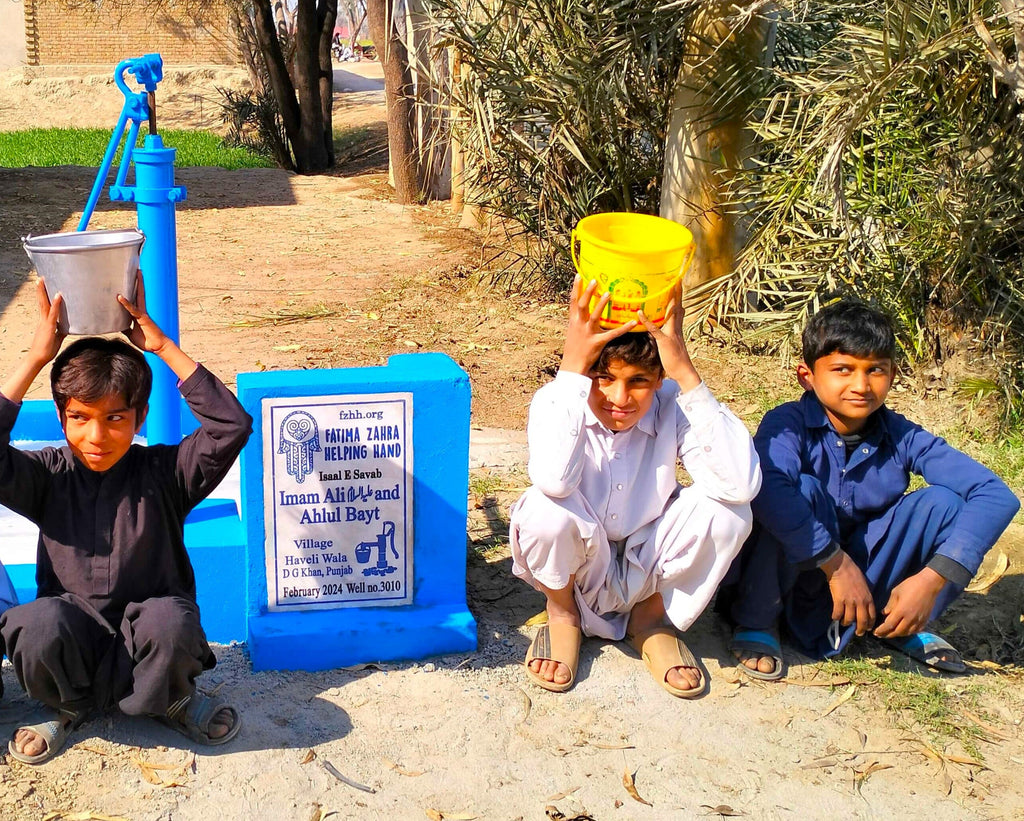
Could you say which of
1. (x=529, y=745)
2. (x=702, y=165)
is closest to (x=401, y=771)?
(x=529, y=745)

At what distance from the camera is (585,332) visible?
2607 mm

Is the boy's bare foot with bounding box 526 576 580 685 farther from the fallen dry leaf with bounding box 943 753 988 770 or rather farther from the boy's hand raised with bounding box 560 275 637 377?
the fallen dry leaf with bounding box 943 753 988 770

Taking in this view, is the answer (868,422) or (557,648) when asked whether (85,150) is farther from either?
(868,422)

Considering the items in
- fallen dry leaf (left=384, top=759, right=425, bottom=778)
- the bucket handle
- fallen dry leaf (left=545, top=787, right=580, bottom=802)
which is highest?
the bucket handle

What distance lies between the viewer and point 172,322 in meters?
3.08

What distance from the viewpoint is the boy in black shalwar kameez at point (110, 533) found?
2.31 metres

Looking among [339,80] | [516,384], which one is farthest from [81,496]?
[339,80]

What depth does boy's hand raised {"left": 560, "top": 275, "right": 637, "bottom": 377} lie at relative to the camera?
2.58m

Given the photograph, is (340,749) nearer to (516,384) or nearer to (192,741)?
(192,741)

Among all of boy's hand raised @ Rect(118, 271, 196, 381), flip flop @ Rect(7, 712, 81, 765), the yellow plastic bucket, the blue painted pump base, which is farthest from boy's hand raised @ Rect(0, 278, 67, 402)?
the yellow plastic bucket

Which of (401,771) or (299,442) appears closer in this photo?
(401,771)

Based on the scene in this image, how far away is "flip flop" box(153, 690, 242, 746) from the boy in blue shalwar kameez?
133cm

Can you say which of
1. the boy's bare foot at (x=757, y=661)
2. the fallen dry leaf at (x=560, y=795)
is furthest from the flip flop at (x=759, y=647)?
the fallen dry leaf at (x=560, y=795)

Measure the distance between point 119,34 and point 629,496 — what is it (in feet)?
84.6
